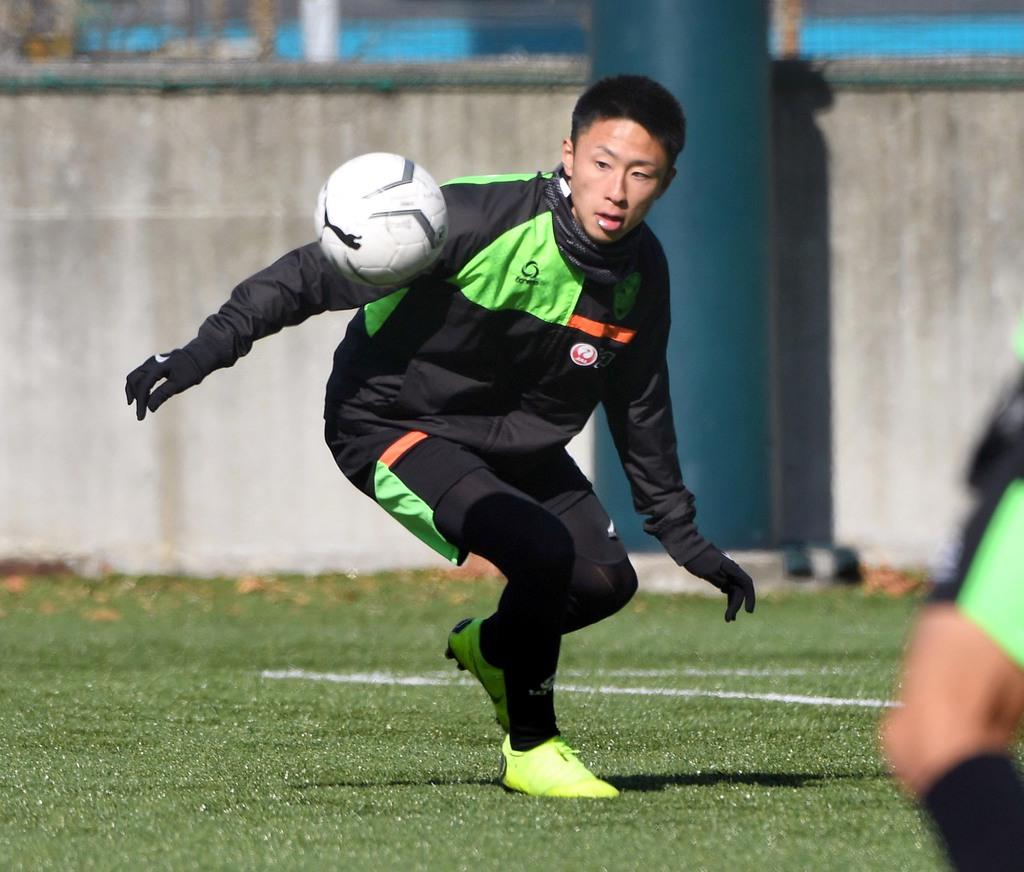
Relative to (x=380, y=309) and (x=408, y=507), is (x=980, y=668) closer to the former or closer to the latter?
(x=408, y=507)

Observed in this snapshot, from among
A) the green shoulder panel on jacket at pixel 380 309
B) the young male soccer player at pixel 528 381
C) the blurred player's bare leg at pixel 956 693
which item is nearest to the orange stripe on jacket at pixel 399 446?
the young male soccer player at pixel 528 381

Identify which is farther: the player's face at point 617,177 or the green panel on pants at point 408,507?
the green panel on pants at point 408,507

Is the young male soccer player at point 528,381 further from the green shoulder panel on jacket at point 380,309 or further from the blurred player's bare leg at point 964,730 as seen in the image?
the blurred player's bare leg at point 964,730

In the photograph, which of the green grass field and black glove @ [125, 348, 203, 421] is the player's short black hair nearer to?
black glove @ [125, 348, 203, 421]

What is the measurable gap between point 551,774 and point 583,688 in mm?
2408

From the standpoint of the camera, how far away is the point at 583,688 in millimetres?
6984

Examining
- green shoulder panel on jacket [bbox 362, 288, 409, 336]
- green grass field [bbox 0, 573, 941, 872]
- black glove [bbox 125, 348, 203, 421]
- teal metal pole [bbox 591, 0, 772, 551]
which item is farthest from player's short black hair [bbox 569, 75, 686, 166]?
teal metal pole [bbox 591, 0, 772, 551]

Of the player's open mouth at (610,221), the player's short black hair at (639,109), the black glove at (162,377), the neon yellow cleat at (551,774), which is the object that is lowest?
the neon yellow cleat at (551,774)

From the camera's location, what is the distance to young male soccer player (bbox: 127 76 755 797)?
4586 millimetres

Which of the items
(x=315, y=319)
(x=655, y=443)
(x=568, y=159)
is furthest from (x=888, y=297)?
(x=568, y=159)

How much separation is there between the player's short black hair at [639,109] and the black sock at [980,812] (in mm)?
2584

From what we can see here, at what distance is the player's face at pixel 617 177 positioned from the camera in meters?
4.59

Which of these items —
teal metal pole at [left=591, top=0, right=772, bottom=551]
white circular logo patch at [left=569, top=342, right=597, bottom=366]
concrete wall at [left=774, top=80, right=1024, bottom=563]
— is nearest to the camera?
white circular logo patch at [left=569, top=342, right=597, bottom=366]

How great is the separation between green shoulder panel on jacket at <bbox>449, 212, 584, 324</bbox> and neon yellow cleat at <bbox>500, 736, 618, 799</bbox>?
112 centimetres
